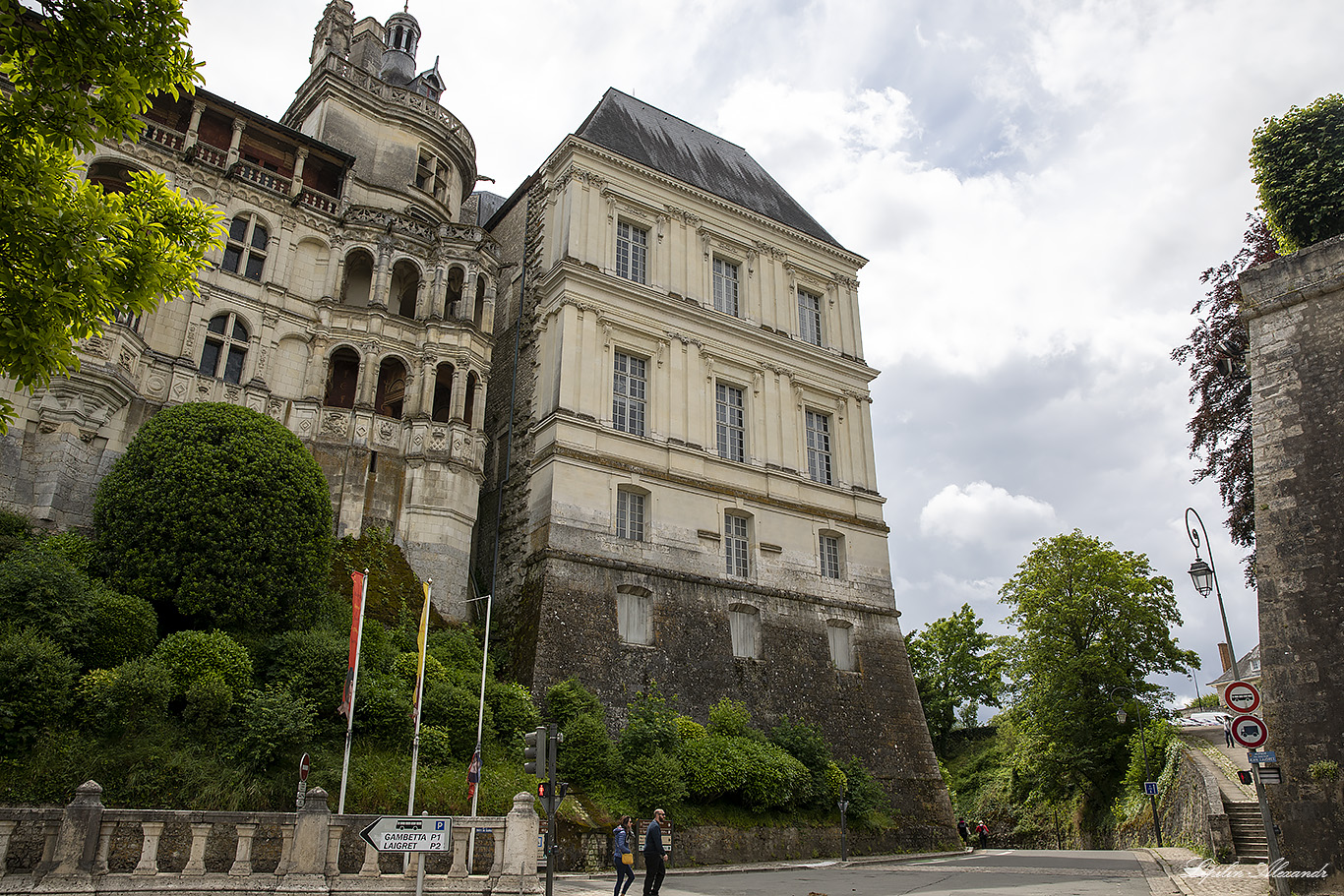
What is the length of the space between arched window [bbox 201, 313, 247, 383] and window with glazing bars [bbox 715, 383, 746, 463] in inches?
533

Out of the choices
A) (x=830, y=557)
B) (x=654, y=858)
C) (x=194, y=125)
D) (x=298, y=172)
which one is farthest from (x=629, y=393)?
(x=654, y=858)

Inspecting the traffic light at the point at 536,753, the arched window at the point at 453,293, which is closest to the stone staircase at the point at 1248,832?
the traffic light at the point at 536,753

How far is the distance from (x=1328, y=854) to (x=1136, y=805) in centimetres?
1598

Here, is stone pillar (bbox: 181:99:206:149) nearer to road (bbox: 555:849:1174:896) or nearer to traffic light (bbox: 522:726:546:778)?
traffic light (bbox: 522:726:546:778)

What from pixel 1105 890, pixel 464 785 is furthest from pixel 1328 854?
pixel 464 785

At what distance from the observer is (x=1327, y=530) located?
49.5 feet

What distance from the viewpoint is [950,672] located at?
42812 mm

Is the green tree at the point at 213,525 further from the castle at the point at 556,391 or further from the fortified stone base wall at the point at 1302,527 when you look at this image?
the fortified stone base wall at the point at 1302,527

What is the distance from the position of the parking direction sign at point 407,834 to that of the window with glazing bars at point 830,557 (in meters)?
18.3

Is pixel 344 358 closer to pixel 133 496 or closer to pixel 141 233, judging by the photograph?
pixel 133 496

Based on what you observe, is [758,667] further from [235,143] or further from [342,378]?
[235,143]

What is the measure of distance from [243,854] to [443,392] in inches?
651

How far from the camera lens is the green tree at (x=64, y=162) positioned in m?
7.91

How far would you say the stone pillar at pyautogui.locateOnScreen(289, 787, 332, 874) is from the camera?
37.6ft
